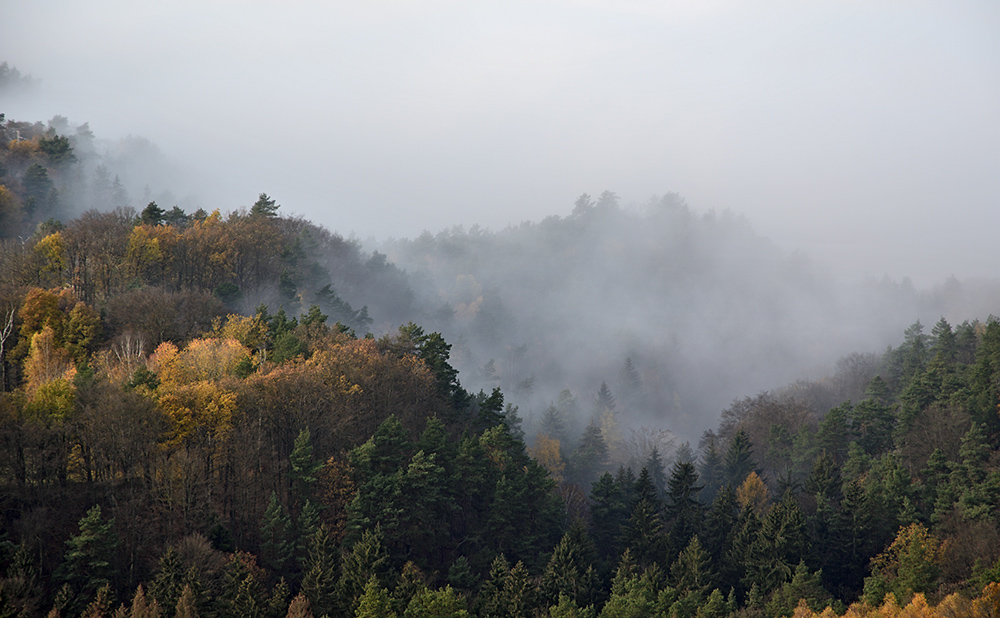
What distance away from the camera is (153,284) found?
7356 centimetres

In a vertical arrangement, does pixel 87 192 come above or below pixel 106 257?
above

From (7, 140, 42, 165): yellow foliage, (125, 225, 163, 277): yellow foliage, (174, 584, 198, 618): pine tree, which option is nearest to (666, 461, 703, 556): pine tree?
(174, 584, 198, 618): pine tree

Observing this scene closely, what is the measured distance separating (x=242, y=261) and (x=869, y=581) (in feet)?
223

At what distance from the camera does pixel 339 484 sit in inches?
2051

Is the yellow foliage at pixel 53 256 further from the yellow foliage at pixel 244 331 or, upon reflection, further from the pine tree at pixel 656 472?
the pine tree at pixel 656 472

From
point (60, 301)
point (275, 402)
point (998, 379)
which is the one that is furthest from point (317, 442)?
point (998, 379)

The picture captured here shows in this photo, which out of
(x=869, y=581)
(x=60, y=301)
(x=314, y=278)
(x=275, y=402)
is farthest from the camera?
(x=314, y=278)

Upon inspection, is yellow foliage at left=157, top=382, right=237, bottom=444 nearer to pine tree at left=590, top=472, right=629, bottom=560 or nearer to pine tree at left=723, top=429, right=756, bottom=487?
pine tree at left=590, top=472, right=629, bottom=560

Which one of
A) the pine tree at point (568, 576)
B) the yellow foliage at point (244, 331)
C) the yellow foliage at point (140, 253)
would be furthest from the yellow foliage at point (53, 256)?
the pine tree at point (568, 576)

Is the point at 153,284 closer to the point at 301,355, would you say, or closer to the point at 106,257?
the point at 106,257

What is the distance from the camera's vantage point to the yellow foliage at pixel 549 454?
107m

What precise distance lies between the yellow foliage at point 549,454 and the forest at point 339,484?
21.2 metres

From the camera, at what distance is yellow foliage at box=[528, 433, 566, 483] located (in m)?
107

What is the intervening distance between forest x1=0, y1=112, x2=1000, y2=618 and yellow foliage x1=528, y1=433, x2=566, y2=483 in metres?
21.2
